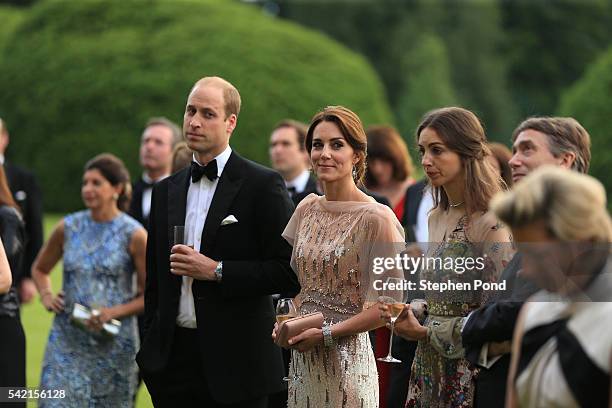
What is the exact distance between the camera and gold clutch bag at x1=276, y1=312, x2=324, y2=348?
507 cm

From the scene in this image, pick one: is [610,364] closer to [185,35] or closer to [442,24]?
[185,35]

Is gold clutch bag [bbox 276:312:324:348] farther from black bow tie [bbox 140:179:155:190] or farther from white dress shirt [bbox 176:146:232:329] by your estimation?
black bow tie [bbox 140:179:155:190]

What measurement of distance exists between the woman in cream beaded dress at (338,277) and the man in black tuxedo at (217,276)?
376 mm

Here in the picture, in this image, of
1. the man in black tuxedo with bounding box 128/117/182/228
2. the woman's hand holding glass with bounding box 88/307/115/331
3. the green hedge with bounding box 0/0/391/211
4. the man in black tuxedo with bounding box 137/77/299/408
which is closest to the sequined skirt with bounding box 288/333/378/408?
the man in black tuxedo with bounding box 137/77/299/408

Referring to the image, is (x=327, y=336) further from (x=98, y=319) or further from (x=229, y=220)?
(x=98, y=319)

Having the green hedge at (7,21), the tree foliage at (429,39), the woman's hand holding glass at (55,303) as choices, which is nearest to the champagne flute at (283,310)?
the woman's hand holding glass at (55,303)

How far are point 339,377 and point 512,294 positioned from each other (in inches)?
43.1

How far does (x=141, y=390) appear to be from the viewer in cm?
1066

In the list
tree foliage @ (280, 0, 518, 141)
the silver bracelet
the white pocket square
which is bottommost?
the silver bracelet

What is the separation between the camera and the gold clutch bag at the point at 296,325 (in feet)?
16.6

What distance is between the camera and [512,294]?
448 centimetres

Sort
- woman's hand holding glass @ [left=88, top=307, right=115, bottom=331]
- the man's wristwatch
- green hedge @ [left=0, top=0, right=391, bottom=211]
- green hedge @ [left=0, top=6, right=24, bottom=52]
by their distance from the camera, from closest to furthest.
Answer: the man's wristwatch, woman's hand holding glass @ [left=88, top=307, right=115, bottom=331], green hedge @ [left=0, top=0, right=391, bottom=211], green hedge @ [left=0, top=6, right=24, bottom=52]

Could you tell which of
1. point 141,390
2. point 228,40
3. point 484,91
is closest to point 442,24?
point 484,91

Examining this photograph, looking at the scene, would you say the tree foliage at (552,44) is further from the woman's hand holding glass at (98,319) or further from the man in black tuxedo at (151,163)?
the woman's hand holding glass at (98,319)
